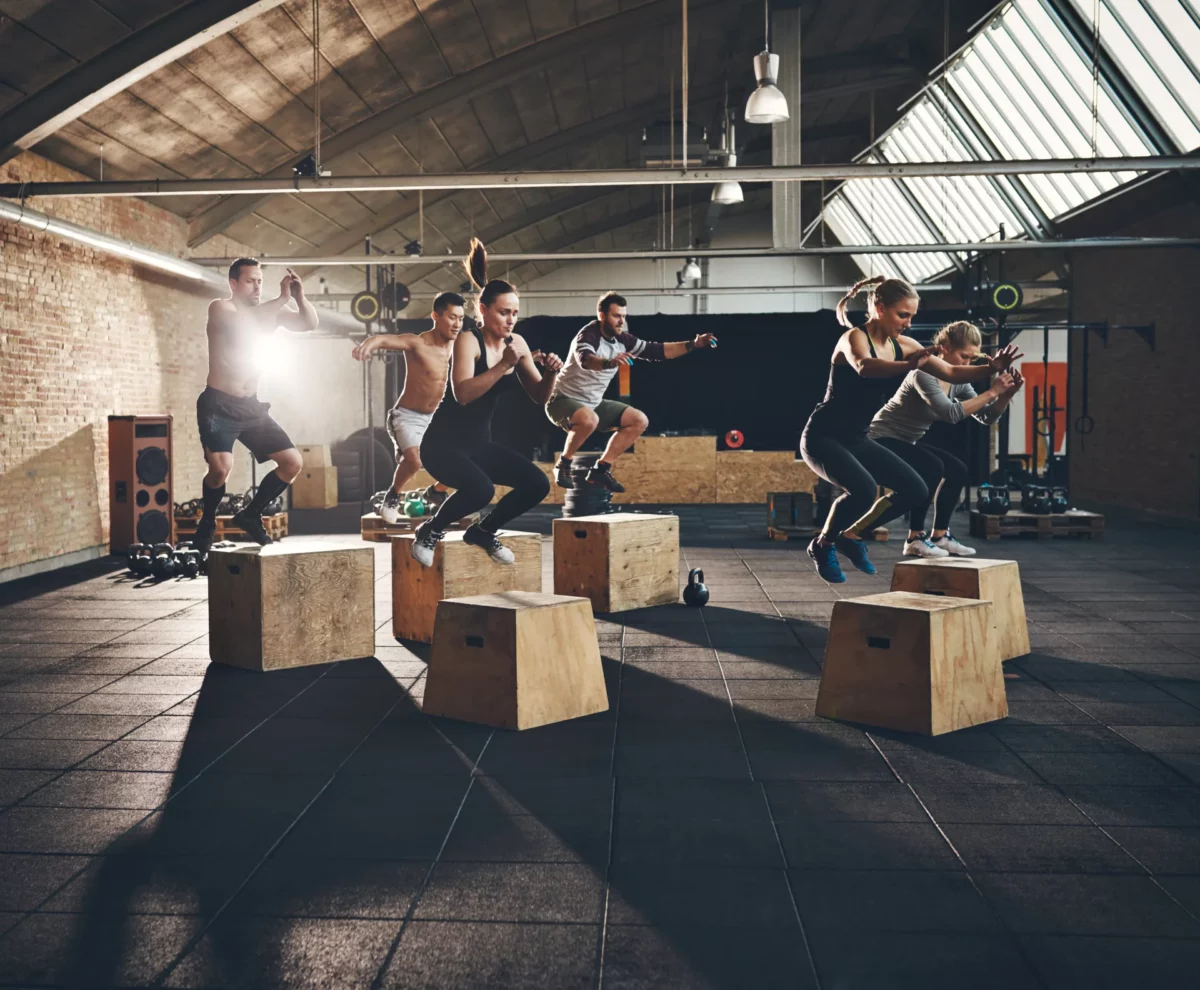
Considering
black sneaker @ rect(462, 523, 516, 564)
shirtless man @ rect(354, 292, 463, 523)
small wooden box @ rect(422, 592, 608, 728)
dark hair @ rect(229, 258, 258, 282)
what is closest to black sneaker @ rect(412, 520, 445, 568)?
black sneaker @ rect(462, 523, 516, 564)

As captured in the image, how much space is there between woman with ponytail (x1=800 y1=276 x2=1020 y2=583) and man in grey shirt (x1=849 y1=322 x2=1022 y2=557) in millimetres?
123

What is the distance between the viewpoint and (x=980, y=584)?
4.73 m

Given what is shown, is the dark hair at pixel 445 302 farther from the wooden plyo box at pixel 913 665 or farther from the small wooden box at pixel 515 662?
the wooden plyo box at pixel 913 665

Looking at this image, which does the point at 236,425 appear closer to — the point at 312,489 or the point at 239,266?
the point at 239,266

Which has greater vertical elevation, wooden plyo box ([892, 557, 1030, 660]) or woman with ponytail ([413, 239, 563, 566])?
woman with ponytail ([413, 239, 563, 566])

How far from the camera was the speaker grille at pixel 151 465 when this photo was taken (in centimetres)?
970

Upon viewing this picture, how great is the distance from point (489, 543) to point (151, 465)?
226 inches

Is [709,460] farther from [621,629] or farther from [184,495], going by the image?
[621,629]

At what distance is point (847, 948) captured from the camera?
7.11ft

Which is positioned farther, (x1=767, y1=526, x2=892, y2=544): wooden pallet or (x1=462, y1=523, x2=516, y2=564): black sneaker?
(x1=767, y1=526, x2=892, y2=544): wooden pallet

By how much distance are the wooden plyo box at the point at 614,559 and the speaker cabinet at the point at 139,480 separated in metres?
4.91

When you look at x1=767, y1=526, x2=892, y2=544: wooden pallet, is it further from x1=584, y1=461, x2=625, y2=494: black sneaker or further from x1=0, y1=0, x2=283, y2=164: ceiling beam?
x1=0, y1=0, x2=283, y2=164: ceiling beam

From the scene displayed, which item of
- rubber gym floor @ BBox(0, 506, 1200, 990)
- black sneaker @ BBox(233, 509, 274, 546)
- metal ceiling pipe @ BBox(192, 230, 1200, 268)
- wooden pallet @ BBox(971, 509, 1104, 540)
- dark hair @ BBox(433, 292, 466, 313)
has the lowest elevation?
rubber gym floor @ BBox(0, 506, 1200, 990)

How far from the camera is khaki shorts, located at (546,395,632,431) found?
6.41 meters
